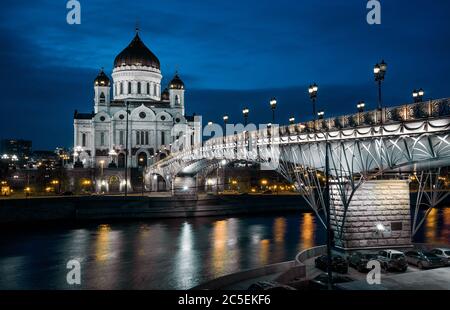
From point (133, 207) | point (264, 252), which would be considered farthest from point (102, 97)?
point (264, 252)

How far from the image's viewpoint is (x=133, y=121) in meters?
105

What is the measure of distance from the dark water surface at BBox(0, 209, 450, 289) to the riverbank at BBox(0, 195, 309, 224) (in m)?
3.46

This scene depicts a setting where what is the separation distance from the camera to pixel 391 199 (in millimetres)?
29156

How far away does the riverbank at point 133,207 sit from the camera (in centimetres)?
5528

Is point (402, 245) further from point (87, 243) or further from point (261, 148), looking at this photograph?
point (87, 243)

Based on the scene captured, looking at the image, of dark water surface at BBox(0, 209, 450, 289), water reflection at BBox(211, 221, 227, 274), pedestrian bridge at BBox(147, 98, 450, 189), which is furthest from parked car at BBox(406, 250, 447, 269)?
water reflection at BBox(211, 221, 227, 274)

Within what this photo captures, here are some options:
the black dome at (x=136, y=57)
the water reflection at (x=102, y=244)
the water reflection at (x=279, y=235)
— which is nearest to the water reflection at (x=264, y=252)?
the water reflection at (x=279, y=235)

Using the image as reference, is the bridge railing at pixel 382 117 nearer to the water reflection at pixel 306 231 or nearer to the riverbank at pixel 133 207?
the water reflection at pixel 306 231

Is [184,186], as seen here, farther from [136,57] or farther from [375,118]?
[375,118]

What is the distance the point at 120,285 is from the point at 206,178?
67984 mm

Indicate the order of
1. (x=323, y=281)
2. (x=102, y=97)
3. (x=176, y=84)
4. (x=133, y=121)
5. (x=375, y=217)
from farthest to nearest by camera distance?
(x=176, y=84) < (x=102, y=97) < (x=133, y=121) < (x=375, y=217) < (x=323, y=281)

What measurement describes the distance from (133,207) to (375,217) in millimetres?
39177

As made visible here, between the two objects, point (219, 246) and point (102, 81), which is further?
point (102, 81)

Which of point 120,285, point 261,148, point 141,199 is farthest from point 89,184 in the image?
point 120,285
